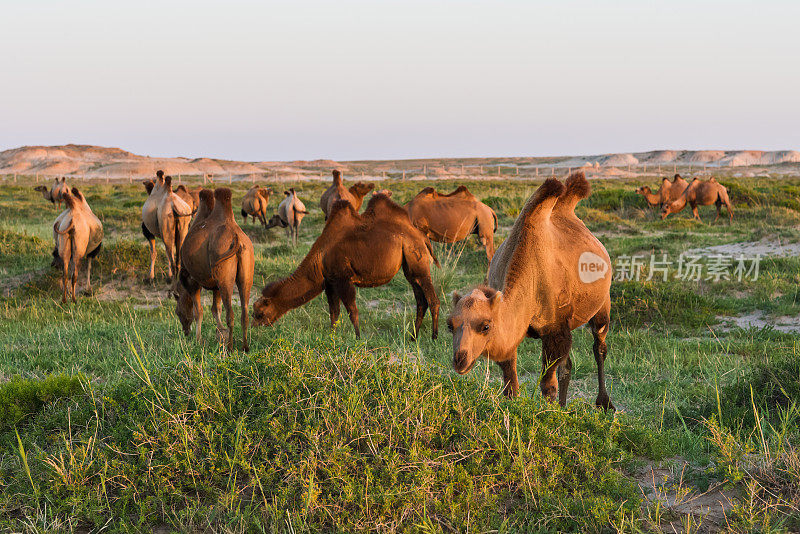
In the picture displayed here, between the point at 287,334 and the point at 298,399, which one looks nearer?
the point at 298,399

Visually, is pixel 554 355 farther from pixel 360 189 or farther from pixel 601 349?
pixel 360 189

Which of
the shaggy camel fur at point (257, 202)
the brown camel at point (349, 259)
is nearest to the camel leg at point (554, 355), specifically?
the brown camel at point (349, 259)

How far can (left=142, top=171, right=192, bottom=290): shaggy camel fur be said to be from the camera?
37.7 ft

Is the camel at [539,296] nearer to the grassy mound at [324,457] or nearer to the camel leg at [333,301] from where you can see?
the grassy mound at [324,457]

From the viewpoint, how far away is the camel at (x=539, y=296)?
366cm

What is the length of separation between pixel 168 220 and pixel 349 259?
211 inches

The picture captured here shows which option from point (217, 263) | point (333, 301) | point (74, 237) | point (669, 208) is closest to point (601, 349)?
point (333, 301)

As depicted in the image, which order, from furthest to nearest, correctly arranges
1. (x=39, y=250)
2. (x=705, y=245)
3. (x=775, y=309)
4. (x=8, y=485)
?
1. (x=705, y=245)
2. (x=39, y=250)
3. (x=775, y=309)
4. (x=8, y=485)

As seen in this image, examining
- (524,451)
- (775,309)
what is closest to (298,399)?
(524,451)

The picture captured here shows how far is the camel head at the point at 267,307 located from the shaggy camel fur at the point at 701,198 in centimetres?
1881

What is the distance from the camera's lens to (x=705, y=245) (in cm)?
1581

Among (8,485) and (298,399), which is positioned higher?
(298,399)

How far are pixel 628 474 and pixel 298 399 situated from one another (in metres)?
1.95

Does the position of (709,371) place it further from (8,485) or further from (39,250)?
(39,250)
